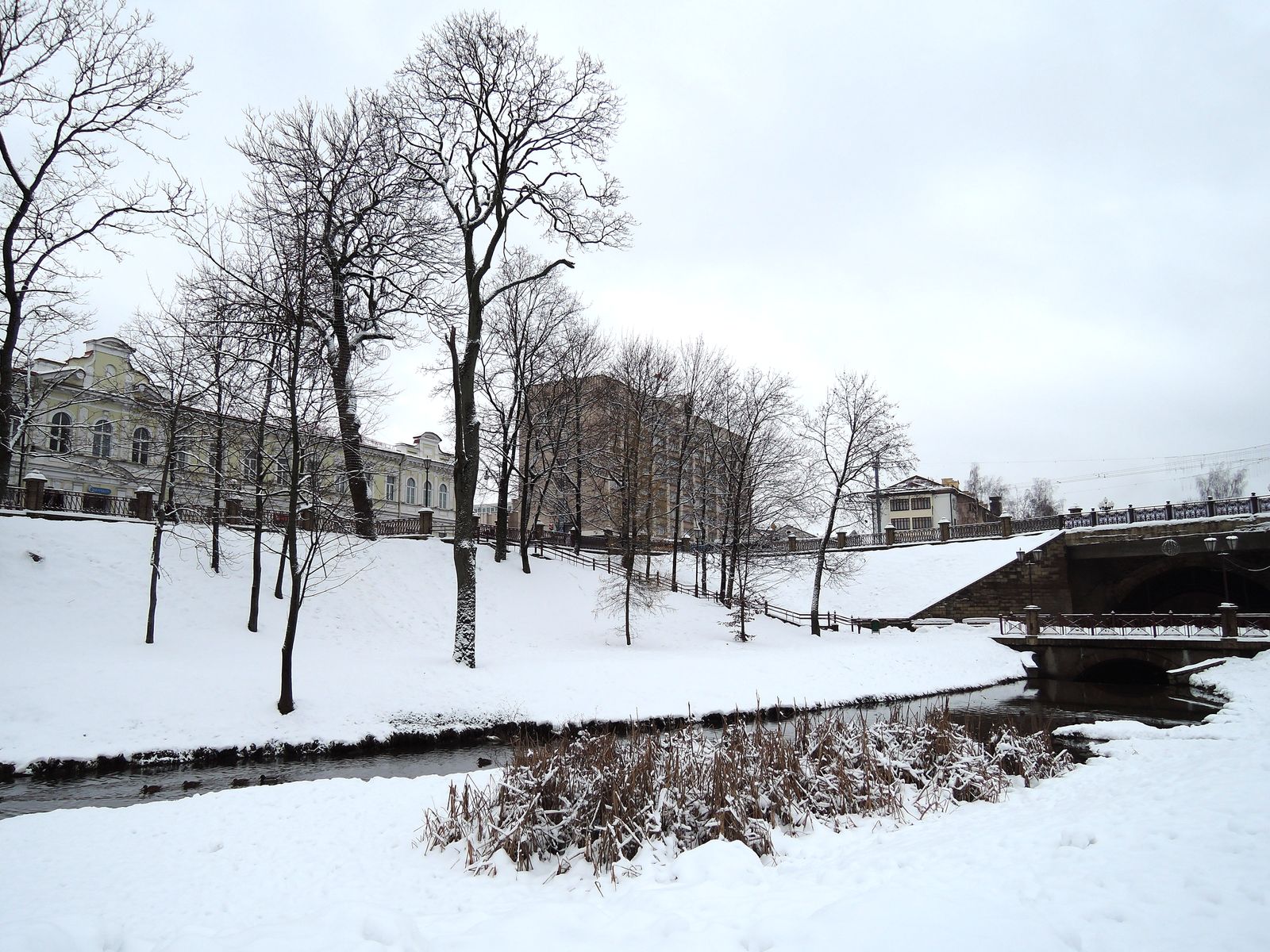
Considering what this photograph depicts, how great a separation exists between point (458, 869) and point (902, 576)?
3601 centimetres

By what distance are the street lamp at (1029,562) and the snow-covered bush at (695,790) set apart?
90.5 feet

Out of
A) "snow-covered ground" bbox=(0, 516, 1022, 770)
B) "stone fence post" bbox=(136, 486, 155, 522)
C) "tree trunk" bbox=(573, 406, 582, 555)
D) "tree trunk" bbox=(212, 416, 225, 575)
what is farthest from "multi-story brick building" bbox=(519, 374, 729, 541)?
"stone fence post" bbox=(136, 486, 155, 522)

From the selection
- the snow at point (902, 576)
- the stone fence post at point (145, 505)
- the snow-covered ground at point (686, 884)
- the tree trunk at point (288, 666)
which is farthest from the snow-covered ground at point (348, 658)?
the snow at point (902, 576)

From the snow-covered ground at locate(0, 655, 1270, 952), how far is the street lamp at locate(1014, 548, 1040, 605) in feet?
88.8

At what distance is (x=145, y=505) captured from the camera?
2211cm

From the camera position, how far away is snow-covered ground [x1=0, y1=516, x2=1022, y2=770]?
12969 mm

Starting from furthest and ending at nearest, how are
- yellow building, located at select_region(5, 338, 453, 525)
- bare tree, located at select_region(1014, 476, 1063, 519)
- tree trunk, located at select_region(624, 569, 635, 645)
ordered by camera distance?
bare tree, located at select_region(1014, 476, 1063, 519), tree trunk, located at select_region(624, 569, 635, 645), yellow building, located at select_region(5, 338, 453, 525)

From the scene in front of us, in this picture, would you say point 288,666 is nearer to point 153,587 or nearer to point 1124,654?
point 153,587

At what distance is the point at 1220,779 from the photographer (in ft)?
27.7

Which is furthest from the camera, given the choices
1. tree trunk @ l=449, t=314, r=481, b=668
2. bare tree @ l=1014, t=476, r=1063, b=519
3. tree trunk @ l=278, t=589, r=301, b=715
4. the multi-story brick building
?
bare tree @ l=1014, t=476, r=1063, b=519

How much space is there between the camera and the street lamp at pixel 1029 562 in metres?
33.8

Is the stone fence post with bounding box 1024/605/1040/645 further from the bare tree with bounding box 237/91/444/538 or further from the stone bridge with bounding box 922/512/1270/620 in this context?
the bare tree with bounding box 237/91/444/538

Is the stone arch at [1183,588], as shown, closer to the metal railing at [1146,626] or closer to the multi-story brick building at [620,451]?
the metal railing at [1146,626]

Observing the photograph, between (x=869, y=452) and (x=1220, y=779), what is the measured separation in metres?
25.6
